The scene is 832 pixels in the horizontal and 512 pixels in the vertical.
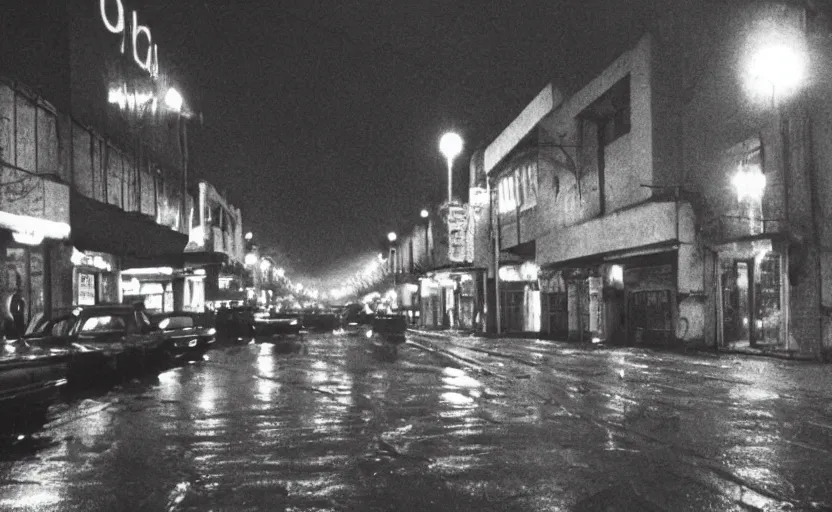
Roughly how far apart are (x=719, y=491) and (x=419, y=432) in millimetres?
3583

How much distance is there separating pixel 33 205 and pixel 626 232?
65.1 feet

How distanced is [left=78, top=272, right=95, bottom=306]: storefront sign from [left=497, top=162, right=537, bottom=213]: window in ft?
67.8

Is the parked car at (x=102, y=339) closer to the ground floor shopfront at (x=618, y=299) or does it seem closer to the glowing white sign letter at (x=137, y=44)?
the ground floor shopfront at (x=618, y=299)

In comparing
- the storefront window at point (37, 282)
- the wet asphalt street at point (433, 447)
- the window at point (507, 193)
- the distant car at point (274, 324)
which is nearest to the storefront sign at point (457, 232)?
the window at point (507, 193)

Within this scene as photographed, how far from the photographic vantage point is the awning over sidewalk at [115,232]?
24.6 meters

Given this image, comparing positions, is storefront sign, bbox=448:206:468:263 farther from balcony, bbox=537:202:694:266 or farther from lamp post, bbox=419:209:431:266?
lamp post, bbox=419:209:431:266

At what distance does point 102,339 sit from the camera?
47.6 ft

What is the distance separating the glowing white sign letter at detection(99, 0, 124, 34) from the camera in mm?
27828

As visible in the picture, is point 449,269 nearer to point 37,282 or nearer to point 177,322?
point 177,322

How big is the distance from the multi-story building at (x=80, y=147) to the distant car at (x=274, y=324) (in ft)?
20.3

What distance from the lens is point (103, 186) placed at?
89.5 ft

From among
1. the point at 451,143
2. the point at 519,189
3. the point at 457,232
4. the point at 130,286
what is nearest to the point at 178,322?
the point at 130,286

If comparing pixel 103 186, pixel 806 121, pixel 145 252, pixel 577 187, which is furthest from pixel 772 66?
pixel 145 252

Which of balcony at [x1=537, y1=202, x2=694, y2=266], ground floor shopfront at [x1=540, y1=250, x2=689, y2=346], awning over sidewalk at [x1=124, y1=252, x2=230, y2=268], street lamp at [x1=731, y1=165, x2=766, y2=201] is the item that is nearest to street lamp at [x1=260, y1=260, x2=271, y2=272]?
awning over sidewalk at [x1=124, y1=252, x2=230, y2=268]
